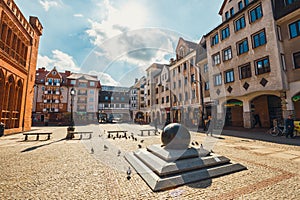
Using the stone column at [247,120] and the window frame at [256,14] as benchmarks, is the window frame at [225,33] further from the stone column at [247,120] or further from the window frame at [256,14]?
the stone column at [247,120]

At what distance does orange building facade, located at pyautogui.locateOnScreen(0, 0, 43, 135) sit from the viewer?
15.5m

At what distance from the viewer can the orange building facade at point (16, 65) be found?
1548 cm

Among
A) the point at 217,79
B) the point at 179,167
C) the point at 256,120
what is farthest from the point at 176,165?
the point at 256,120

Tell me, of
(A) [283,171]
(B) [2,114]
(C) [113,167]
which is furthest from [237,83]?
(B) [2,114]

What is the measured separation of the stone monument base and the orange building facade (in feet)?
57.6

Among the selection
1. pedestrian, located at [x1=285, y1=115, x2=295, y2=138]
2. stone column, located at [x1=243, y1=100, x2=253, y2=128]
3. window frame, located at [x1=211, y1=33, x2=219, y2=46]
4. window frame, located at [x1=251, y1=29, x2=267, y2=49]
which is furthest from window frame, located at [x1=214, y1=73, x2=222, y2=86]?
pedestrian, located at [x1=285, y1=115, x2=295, y2=138]

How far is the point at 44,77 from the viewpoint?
4966 cm

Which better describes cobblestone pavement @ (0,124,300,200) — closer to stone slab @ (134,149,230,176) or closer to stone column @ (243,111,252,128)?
stone slab @ (134,149,230,176)

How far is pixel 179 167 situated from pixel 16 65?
69.4ft

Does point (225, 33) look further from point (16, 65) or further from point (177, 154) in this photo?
point (16, 65)

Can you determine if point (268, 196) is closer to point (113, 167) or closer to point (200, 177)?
point (200, 177)

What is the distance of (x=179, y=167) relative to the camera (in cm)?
480

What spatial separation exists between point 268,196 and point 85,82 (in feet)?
174

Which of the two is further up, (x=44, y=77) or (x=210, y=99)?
(x=44, y=77)
